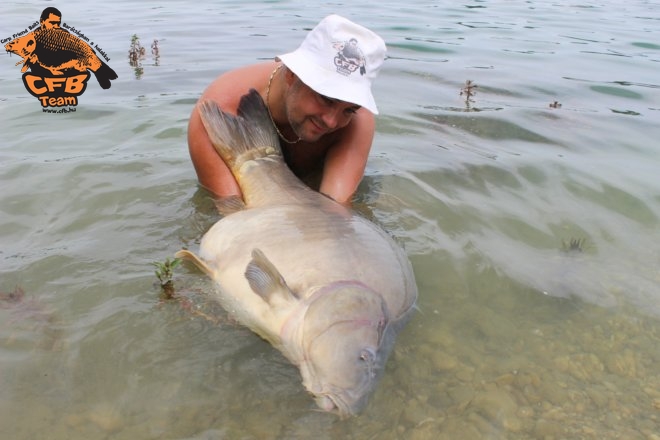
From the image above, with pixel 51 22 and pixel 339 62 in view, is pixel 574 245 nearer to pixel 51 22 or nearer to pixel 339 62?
pixel 339 62

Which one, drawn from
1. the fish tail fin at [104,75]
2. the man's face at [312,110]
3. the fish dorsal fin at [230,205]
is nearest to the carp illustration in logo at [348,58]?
the man's face at [312,110]

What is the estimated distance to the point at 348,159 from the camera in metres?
4.05

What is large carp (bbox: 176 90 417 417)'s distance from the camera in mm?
2309

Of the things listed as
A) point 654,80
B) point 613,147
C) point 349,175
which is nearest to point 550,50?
point 654,80

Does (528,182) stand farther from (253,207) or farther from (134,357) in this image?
(134,357)

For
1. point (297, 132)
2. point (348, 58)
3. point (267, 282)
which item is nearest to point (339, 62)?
point (348, 58)

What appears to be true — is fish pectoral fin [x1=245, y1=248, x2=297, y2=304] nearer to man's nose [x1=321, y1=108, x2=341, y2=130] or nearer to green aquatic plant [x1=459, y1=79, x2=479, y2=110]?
man's nose [x1=321, y1=108, x2=341, y2=130]

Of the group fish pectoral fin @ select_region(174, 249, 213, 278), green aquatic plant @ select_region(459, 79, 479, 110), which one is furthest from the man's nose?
green aquatic plant @ select_region(459, 79, 479, 110)

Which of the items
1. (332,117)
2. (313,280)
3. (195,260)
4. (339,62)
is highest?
(339,62)

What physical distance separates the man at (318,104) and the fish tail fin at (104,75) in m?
3.65

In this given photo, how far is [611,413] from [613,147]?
3.80 m

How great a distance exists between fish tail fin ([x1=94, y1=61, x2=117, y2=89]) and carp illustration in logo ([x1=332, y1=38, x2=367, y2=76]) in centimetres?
460

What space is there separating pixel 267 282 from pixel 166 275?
2.24 ft

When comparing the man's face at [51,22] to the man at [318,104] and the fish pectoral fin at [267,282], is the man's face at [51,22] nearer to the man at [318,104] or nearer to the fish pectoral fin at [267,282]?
the man at [318,104]
